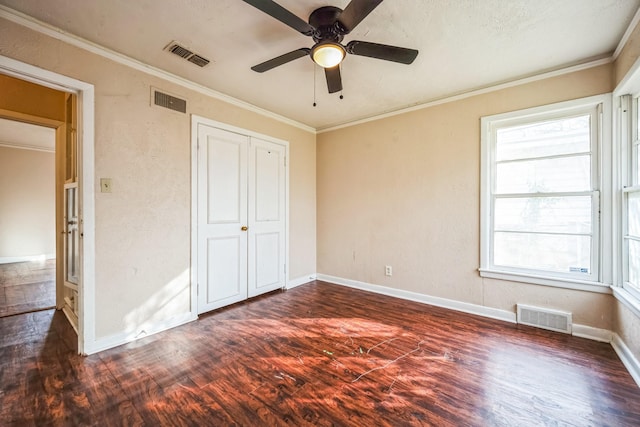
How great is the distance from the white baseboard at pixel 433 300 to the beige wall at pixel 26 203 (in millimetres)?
7031

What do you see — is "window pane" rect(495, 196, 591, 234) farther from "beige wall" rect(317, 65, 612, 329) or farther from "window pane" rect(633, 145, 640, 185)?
"window pane" rect(633, 145, 640, 185)

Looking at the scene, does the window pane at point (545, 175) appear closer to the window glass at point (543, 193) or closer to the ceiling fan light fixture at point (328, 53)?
the window glass at point (543, 193)

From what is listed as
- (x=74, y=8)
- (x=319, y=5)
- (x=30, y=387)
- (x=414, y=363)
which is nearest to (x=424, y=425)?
(x=414, y=363)

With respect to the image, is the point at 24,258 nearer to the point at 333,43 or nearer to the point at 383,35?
the point at 333,43

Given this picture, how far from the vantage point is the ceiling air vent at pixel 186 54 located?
225 centimetres

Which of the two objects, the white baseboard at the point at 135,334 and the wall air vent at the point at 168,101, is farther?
the wall air vent at the point at 168,101

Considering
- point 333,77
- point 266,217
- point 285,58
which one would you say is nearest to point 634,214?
point 333,77

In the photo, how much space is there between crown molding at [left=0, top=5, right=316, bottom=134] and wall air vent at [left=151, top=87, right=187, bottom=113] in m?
0.16

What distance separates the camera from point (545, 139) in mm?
2756

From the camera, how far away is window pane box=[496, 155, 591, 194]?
2.57m

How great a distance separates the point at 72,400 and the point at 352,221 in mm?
3411

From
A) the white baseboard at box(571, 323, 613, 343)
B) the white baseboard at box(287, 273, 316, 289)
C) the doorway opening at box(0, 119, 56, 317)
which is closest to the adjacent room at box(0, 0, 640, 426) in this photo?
the white baseboard at box(571, 323, 613, 343)

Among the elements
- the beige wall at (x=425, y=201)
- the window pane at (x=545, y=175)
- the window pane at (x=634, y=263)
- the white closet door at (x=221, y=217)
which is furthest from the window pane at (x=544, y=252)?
the white closet door at (x=221, y=217)

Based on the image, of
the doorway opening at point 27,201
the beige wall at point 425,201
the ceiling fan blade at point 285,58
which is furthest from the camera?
the doorway opening at point 27,201
